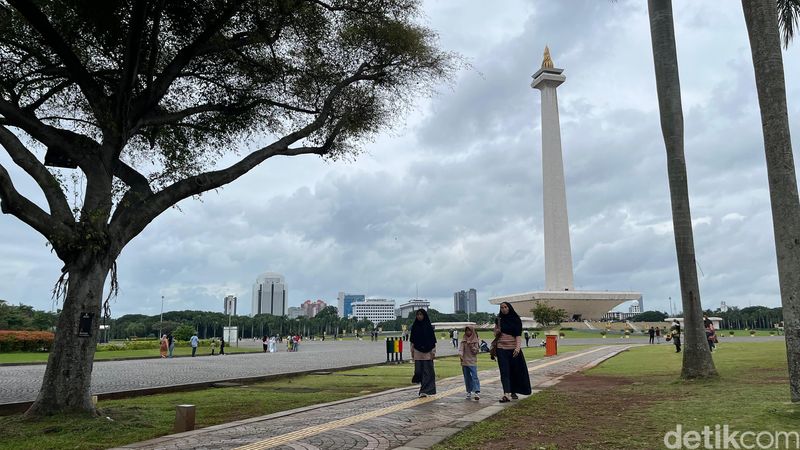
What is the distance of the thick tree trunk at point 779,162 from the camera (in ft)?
25.7

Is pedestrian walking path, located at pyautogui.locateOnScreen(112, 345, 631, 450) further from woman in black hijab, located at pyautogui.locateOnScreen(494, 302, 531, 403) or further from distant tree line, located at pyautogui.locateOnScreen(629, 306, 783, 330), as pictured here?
distant tree line, located at pyautogui.locateOnScreen(629, 306, 783, 330)

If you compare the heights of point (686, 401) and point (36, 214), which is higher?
point (36, 214)

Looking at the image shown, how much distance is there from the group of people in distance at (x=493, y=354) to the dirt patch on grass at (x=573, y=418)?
0.49m

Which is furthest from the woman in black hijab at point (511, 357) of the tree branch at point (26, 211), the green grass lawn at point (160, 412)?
the tree branch at point (26, 211)

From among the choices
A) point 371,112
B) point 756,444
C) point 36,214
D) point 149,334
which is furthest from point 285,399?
point 149,334

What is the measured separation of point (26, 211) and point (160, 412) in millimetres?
3715

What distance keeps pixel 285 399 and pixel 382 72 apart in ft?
24.9

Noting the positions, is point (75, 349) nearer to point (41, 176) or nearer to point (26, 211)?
point (26, 211)

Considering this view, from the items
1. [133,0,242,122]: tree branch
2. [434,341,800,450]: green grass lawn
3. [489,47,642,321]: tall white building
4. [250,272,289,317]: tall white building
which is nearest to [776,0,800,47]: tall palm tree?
[434,341,800,450]: green grass lawn

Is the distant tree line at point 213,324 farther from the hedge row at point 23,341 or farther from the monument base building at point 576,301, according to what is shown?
the hedge row at point 23,341

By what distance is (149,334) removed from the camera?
365 feet

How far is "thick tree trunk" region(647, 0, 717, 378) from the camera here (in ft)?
42.4

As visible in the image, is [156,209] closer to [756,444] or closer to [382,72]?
[382,72]

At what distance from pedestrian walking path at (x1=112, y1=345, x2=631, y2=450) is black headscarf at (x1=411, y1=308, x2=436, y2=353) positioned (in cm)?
90
